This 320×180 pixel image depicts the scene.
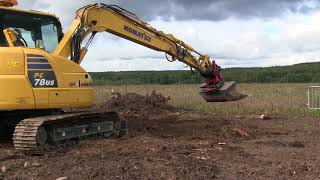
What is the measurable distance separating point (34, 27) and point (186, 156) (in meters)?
4.84

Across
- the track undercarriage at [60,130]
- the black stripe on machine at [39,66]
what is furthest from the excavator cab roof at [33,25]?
the track undercarriage at [60,130]

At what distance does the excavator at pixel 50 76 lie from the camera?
36.6ft

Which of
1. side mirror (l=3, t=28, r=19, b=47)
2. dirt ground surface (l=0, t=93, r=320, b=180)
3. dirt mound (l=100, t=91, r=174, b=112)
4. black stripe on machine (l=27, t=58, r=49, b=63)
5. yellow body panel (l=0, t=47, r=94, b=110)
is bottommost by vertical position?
dirt ground surface (l=0, t=93, r=320, b=180)

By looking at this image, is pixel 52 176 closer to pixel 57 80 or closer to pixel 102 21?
pixel 57 80

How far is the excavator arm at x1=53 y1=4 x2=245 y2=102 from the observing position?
43.1ft

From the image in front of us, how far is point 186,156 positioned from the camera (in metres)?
10.4

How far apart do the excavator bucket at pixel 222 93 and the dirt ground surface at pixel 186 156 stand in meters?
1.47

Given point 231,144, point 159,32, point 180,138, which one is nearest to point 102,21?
point 159,32

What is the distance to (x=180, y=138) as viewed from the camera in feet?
45.2

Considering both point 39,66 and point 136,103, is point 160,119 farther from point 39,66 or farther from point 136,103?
point 39,66

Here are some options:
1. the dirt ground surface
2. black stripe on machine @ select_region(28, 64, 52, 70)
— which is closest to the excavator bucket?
the dirt ground surface

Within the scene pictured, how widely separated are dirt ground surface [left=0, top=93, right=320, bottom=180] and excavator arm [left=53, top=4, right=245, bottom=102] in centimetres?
181

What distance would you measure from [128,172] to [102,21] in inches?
229

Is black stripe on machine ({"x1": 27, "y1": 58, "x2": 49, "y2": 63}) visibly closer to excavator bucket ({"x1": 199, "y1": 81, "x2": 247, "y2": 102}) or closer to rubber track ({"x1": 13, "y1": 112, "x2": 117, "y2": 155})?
rubber track ({"x1": 13, "y1": 112, "x2": 117, "y2": 155})
